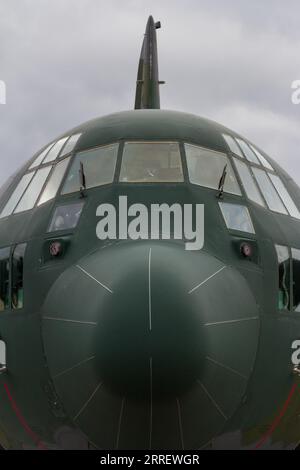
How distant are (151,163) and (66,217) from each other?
1.33 meters

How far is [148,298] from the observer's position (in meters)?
8.07

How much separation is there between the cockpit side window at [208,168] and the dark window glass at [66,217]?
4.92 feet

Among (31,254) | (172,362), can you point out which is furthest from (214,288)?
(31,254)

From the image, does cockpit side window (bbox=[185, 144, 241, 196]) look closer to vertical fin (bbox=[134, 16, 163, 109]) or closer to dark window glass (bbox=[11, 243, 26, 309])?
dark window glass (bbox=[11, 243, 26, 309])

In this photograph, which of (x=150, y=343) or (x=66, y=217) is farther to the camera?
(x=66, y=217)

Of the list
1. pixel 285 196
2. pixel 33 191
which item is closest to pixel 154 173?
pixel 33 191

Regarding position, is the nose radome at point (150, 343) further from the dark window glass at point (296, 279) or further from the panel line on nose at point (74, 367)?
the dark window glass at point (296, 279)

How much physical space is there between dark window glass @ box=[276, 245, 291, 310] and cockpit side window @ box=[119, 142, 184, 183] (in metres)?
1.60

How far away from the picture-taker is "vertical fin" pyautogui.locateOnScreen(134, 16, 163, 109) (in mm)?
18469

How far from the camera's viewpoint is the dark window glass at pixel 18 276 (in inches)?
397

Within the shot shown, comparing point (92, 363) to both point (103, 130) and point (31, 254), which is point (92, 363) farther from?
point (103, 130)

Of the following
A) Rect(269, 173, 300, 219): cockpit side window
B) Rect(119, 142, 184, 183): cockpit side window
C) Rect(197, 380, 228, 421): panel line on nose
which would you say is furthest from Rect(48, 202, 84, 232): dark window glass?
Rect(269, 173, 300, 219): cockpit side window
